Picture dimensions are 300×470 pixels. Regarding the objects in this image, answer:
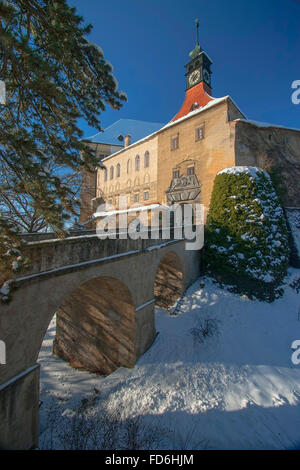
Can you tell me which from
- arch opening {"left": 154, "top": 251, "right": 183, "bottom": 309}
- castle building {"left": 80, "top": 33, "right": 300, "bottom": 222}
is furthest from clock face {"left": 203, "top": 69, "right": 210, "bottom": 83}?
arch opening {"left": 154, "top": 251, "right": 183, "bottom": 309}

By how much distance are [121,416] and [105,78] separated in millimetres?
9572

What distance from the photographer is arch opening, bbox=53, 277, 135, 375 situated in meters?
7.78

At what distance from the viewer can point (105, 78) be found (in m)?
5.03

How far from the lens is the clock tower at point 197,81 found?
74.4 feet

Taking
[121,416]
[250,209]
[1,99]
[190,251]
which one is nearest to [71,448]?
[121,416]

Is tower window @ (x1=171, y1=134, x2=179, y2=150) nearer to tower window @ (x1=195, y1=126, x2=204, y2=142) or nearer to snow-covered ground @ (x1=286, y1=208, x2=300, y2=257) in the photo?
tower window @ (x1=195, y1=126, x2=204, y2=142)

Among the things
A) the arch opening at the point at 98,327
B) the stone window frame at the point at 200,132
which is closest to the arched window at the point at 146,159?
the stone window frame at the point at 200,132

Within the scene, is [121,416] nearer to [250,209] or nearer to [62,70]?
[62,70]

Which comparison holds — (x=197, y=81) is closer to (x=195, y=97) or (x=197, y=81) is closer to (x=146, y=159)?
(x=195, y=97)

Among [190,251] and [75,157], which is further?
[190,251]

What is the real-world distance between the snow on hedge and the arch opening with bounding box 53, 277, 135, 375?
334 inches

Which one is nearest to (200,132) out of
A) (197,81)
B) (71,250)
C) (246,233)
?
(197,81)

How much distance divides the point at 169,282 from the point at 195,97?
21828 millimetres

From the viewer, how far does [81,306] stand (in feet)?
29.8
